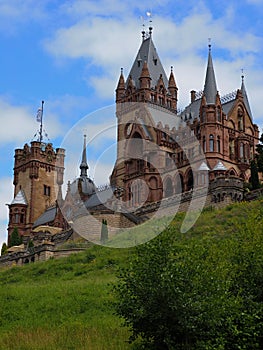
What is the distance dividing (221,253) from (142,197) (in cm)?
4992

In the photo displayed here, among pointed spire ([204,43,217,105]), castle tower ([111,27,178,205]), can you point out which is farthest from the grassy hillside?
pointed spire ([204,43,217,105])

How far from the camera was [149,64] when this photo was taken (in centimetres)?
8881

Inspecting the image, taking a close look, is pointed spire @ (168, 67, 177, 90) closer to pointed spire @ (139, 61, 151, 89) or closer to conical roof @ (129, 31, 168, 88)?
conical roof @ (129, 31, 168, 88)

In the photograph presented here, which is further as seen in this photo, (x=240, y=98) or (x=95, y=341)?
(x=240, y=98)

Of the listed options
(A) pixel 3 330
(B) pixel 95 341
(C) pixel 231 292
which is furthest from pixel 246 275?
(A) pixel 3 330

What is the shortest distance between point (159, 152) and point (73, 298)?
147 ft

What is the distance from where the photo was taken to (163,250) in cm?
2306

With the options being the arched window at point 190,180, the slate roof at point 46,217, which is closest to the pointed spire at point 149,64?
the arched window at point 190,180

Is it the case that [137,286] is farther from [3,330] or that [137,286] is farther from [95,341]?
[3,330]

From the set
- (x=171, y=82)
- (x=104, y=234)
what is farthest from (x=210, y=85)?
(x=104, y=234)

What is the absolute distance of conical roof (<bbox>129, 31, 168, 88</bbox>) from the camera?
88.0 meters

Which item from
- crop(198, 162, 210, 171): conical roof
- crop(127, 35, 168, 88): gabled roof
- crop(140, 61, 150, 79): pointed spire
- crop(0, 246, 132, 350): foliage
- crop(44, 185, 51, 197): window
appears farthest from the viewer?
crop(44, 185, 51, 197): window

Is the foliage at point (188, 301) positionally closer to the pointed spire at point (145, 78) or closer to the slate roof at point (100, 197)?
the slate roof at point (100, 197)

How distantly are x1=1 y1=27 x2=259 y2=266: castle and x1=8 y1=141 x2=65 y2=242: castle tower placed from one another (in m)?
2.43
